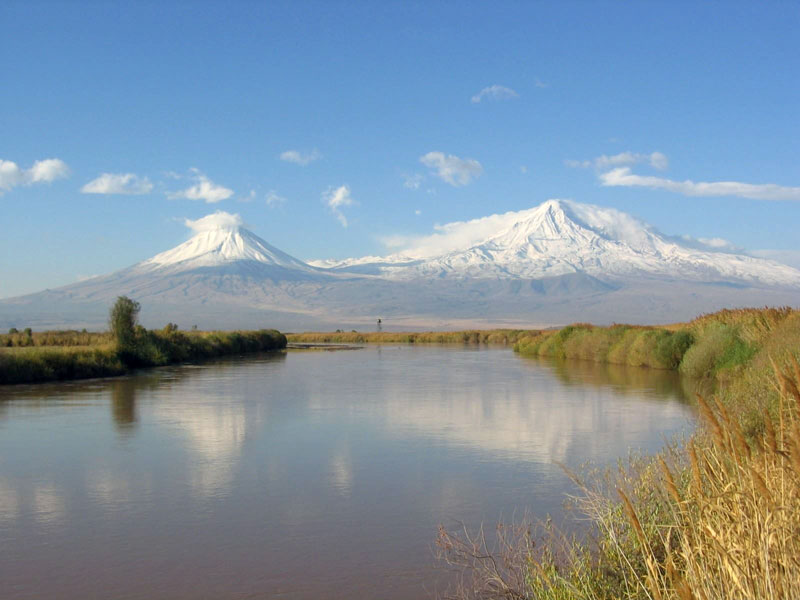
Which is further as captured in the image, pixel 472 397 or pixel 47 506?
pixel 472 397

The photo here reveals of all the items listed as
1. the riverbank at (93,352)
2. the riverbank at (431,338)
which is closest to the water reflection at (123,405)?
the riverbank at (93,352)

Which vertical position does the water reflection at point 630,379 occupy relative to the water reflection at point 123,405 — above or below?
below

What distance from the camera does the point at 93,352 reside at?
85.4ft

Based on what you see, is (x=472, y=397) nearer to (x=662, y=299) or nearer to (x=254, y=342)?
(x=254, y=342)

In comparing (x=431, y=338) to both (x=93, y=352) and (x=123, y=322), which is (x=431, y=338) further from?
(x=93, y=352)

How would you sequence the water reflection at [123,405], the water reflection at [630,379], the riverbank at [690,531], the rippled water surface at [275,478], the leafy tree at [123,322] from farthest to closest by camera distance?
the leafy tree at [123,322] → the water reflection at [630,379] → the water reflection at [123,405] → the rippled water surface at [275,478] → the riverbank at [690,531]

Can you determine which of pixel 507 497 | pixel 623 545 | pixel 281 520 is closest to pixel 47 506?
pixel 281 520

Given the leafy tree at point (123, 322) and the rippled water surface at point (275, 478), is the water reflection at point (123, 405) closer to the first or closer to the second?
the rippled water surface at point (275, 478)

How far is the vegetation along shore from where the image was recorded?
909 inches

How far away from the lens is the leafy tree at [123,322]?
28609 mm

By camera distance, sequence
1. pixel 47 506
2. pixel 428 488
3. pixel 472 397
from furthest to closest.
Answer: pixel 472 397
pixel 428 488
pixel 47 506

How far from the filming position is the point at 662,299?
169625mm

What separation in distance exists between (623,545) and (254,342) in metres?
45.2

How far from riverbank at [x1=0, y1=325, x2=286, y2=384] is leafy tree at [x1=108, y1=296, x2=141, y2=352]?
0.71ft
